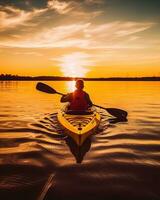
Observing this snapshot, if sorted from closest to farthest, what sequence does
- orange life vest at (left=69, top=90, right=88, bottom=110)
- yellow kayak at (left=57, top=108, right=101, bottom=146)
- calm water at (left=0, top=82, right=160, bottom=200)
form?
1. calm water at (left=0, top=82, right=160, bottom=200)
2. yellow kayak at (left=57, top=108, right=101, bottom=146)
3. orange life vest at (left=69, top=90, right=88, bottom=110)

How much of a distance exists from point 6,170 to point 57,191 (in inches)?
65.0

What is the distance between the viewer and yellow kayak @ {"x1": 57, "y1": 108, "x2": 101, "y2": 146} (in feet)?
23.3

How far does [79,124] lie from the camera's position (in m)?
8.14

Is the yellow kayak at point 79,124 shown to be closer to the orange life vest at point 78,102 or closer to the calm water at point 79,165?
the calm water at point 79,165

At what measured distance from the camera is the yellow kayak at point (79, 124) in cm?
710

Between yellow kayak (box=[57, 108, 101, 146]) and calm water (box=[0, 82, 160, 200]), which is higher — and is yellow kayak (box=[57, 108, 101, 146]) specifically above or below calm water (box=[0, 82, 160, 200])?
above

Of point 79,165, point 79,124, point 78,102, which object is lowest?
point 79,165

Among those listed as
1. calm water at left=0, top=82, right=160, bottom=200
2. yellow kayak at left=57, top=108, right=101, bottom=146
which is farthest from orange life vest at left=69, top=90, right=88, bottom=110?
calm water at left=0, top=82, right=160, bottom=200

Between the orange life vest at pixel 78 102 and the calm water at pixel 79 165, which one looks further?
the orange life vest at pixel 78 102

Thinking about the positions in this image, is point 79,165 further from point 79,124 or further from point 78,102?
point 78,102

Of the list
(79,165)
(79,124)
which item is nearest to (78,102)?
(79,124)

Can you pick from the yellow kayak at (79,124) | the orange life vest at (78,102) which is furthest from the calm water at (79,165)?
the orange life vest at (78,102)

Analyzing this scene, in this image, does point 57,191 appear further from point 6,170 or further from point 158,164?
point 158,164

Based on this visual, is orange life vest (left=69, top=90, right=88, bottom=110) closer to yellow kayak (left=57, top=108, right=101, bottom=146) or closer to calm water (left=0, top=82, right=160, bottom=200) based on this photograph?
yellow kayak (left=57, top=108, right=101, bottom=146)
